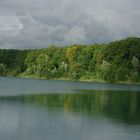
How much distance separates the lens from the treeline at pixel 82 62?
11369 cm

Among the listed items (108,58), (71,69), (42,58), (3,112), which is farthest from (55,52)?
(3,112)

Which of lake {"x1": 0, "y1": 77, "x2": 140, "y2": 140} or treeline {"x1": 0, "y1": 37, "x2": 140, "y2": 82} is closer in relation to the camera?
lake {"x1": 0, "y1": 77, "x2": 140, "y2": 140}

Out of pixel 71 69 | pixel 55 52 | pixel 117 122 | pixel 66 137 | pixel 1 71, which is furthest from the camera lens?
pixel 1 71

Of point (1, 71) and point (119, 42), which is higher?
point (119, 42)

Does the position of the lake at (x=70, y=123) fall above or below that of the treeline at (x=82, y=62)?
below

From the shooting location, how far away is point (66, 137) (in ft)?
79.7

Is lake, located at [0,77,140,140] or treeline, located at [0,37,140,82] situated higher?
treeline, located at [0,37,140,82]

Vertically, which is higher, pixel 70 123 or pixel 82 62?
pixel 82 62

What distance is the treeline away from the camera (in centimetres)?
11369

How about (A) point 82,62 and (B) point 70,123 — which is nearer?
(B) point 70,123

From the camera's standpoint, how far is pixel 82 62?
131250mm

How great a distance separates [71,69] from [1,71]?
184 ft

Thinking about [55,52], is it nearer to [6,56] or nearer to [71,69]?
[71,69]

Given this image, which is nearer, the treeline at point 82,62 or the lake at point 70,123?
the lake at point 70,123
